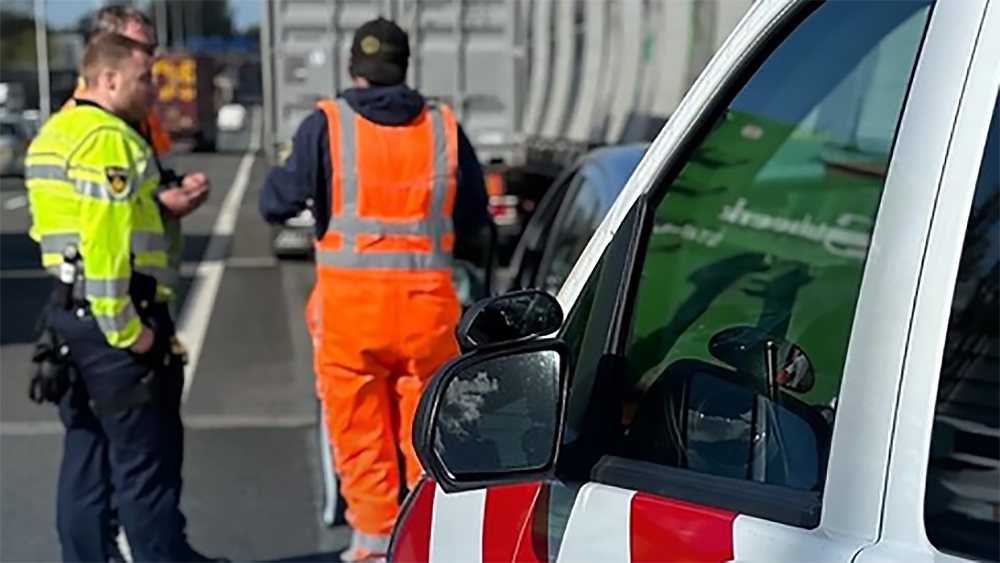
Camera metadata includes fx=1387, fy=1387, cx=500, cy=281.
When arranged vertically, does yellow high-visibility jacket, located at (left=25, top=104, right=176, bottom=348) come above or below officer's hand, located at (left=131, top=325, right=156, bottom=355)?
above

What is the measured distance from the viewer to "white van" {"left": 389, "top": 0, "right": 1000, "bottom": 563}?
1.55 metres

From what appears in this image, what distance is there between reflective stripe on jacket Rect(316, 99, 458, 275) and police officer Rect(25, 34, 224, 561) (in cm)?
56

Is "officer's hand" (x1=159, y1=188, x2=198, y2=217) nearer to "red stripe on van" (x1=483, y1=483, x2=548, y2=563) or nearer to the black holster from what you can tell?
the black holster

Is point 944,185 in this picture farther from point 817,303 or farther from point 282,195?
point 282,195

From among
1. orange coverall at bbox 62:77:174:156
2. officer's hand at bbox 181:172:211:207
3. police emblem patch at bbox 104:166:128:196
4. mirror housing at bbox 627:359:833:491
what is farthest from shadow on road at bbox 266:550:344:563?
mirror housing at bbox 627:359:833:491

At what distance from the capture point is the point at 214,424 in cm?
723

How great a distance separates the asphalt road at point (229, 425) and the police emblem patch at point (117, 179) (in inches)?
66.1

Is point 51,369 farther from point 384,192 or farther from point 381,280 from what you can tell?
point 384,192

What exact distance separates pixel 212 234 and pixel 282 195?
45.0 feet

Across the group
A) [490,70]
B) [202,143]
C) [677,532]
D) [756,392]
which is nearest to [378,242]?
[756,392]

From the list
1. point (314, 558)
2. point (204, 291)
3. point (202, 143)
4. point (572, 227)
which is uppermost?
point (572, 227)

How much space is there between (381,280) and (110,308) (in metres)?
0.83

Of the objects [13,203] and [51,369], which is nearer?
[51,369]

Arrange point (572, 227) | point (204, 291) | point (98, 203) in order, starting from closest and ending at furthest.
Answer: point (98, 203) < point (572, 227) < point (204, 291)
